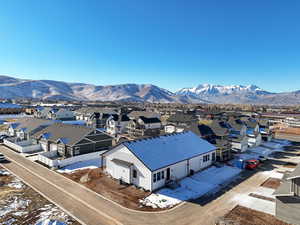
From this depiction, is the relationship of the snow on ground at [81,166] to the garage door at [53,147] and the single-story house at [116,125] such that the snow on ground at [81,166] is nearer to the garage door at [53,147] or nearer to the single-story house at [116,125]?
the garage door at [53,147]

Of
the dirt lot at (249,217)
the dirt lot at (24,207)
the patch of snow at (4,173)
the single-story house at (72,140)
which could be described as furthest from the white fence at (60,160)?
the dirt lot at (249,217)

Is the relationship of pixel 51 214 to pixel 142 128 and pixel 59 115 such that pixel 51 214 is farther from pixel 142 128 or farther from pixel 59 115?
pixel 59 115

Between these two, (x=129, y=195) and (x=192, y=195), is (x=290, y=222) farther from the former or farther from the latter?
(x=129, y=195)

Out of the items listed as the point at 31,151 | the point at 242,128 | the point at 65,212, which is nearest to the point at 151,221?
the point at 65,212

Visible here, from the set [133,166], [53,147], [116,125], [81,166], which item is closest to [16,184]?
[81,166]

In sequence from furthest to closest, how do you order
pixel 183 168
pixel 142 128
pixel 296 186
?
pixel 142 128
pixel 183 168
pixel 296 186

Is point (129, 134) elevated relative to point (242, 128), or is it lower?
lower

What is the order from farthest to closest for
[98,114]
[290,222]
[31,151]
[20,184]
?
[98,114], [31,151], [20,184], [290,222]
